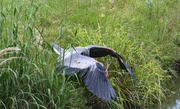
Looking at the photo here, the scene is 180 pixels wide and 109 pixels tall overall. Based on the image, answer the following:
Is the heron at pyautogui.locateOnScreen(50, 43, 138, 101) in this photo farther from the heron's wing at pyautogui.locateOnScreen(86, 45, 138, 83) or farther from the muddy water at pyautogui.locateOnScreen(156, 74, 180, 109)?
the muddy water at pyautogui.locateOnScreen(156, 74, 180, 109)

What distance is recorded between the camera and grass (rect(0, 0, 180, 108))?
268 cm

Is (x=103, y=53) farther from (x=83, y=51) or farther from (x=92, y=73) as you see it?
(x=92, y=73)

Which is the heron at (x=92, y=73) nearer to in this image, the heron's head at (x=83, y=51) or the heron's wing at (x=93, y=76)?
the heron's wing at (x=93, y=76)

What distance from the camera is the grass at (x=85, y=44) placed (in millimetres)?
2680

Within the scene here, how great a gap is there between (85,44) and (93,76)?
3.67 feet

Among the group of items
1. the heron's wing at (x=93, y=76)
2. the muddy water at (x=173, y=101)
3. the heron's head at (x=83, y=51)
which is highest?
the heron's head at (x=83, y=51)

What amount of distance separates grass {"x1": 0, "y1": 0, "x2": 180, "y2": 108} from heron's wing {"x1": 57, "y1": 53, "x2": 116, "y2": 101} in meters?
0.16

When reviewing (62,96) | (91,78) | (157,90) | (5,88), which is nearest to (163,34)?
(157,90)

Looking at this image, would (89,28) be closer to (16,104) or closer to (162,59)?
(162,59)

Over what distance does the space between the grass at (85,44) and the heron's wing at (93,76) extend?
156mm

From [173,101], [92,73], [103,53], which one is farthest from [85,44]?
[173,101]

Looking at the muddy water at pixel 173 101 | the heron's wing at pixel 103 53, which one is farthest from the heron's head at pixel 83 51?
the muddy water at pixel 173 101

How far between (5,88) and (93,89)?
95 cm

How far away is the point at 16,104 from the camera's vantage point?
A: 2580 mm
